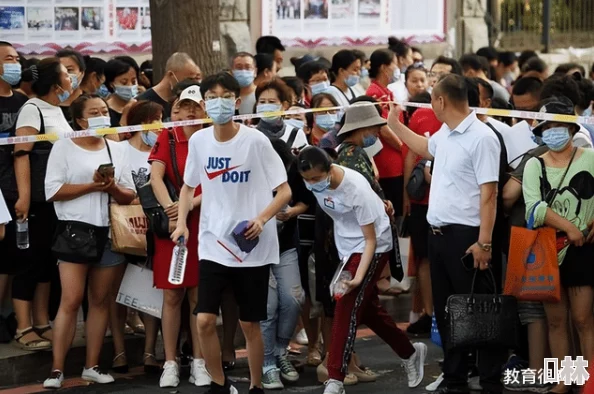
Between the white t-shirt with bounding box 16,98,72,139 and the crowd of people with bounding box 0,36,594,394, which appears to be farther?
the white t-shirt with bounding box 16,98,72,139

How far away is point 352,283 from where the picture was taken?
830 centimetres

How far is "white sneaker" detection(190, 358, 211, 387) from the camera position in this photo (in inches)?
351

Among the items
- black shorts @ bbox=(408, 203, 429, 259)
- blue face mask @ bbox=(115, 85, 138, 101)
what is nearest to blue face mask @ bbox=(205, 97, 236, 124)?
black shorts @ bbox=(408, 203, 429, 259)

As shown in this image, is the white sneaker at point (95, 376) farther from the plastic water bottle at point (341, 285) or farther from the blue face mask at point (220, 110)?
the blue face mask at point (220, 110)

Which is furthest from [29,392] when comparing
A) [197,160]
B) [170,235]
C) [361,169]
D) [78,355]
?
[361,169]

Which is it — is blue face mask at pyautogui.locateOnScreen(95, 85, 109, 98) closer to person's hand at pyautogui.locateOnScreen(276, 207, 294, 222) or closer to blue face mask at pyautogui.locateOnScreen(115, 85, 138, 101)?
blue face mask at pyautogui.locateOnScreen(115, 85, 138, 101)

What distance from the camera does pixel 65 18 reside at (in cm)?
1414

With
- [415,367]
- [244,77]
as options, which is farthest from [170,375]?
[244,77]

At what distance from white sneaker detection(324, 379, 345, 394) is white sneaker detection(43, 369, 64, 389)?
69.9 inches

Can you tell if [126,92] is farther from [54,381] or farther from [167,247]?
[54,381]

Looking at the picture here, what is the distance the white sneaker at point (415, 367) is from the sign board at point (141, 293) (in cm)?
171

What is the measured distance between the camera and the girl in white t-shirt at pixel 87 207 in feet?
29.1

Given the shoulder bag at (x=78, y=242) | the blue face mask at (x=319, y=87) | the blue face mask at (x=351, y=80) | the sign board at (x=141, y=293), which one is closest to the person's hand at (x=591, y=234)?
the sign board at (x=141, y=293)

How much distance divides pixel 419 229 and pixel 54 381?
304 cm
